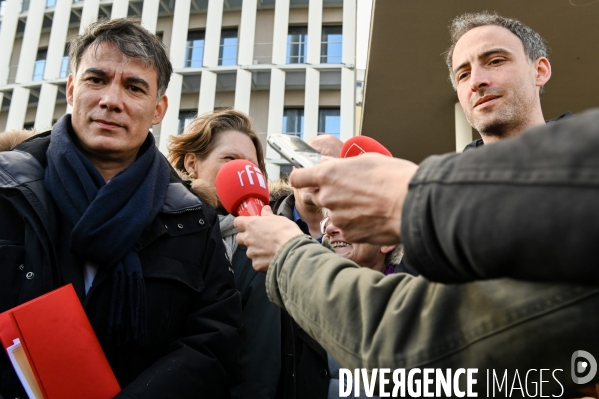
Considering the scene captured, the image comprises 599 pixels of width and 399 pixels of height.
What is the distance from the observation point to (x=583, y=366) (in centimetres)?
76

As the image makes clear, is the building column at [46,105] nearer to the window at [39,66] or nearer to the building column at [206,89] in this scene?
the window at [39,66]

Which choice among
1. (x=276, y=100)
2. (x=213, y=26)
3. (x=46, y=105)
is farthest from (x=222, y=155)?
(x=46, y=105)

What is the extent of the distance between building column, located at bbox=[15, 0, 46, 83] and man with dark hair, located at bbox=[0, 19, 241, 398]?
61.2 feet

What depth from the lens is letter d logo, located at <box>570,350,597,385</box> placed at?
72 centimetres

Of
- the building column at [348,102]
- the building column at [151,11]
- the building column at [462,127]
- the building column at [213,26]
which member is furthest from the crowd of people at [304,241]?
the building column at [151,11]

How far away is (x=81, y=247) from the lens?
5.05 feet

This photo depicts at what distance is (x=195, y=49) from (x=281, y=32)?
346cm

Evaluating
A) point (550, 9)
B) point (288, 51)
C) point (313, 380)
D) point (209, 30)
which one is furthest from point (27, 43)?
point (313, 380)

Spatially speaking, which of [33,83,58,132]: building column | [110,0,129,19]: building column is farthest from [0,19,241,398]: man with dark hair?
[110,0,129,19]: building column

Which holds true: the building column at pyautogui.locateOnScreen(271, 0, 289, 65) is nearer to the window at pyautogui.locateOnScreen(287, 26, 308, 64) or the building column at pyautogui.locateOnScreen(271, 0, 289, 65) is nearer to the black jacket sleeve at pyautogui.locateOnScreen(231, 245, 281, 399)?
the window at pyautogui.locateOnScreen(287, 26, 308, 64)

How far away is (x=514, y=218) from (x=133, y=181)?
159 cm

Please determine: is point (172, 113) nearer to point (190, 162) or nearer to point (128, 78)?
point (190, 162)

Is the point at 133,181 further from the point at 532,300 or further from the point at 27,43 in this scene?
the point at 27,43

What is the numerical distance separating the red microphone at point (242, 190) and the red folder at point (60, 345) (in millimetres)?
576
